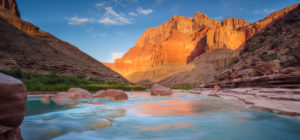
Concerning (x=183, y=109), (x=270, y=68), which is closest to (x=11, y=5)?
(x=183, y=109)

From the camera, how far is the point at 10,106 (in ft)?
6.29

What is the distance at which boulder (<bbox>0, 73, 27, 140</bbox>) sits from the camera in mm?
1834

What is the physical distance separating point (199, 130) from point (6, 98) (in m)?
3.61

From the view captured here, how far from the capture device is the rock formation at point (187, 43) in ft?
234

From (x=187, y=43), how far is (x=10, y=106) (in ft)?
318

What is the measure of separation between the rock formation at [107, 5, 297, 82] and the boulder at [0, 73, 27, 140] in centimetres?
7440

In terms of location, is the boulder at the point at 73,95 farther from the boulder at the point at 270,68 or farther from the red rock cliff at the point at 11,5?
the red rock cliff at the point at 11,5

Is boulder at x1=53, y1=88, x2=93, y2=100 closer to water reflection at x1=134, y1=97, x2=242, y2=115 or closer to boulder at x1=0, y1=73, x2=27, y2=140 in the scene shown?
water reflection at x1=134, y1=97, x2=242, y2=115

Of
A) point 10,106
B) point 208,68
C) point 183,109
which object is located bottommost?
point 183,109

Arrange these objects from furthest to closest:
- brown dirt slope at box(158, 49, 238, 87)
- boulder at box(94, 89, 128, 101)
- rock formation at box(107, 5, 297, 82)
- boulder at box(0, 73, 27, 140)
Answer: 1. rock formation at box(107, 5, 297, 82)
2. brown dirt slope at box(158, 49, 238, 87)
3. boulder at box(94, 89, 128, 101)
4. boulder at box(0, 73, 27, 140)

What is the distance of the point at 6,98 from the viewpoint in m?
1.86

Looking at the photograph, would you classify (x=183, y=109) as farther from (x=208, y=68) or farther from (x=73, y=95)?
(x=208, y=68)

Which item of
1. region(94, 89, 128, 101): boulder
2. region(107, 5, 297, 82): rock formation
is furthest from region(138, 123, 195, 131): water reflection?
region(107, 5, 297, 82): rock formation

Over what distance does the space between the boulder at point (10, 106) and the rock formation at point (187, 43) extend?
74396 mm
